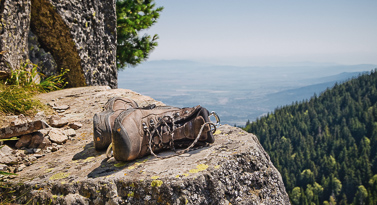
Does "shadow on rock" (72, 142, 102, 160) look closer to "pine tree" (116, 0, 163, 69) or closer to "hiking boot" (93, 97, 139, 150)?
"hiking boot" (93, 97, 139, 150)

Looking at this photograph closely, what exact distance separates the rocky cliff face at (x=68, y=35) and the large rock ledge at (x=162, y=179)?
4.69 meters

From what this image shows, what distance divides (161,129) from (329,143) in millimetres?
167887

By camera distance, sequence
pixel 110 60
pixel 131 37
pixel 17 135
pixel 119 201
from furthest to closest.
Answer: pixel 131 37
pixel 110 60
pixel 17 135
pixel 119 201

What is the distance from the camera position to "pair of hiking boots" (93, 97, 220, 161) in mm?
3160

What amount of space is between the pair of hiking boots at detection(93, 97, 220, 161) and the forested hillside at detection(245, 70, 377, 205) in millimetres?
121964

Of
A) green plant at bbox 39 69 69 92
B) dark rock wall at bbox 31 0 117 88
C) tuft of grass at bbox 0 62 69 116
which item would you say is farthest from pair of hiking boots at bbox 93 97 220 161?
dark rock wall at bbox 31 0 117 88

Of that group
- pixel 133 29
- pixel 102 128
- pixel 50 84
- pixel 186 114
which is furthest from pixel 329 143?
Result: pixel 102 128

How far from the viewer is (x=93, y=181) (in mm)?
2920

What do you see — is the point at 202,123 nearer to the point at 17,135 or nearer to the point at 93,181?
the point at 93,181

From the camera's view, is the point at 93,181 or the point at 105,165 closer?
the point at 93,181

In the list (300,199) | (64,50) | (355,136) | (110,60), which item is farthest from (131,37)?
(355,136)

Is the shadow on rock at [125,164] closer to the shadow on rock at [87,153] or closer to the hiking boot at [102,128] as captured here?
the hiking boot at [102,128]

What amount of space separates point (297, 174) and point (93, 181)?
14250 cm

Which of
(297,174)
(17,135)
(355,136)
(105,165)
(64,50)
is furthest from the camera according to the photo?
(355,136)
